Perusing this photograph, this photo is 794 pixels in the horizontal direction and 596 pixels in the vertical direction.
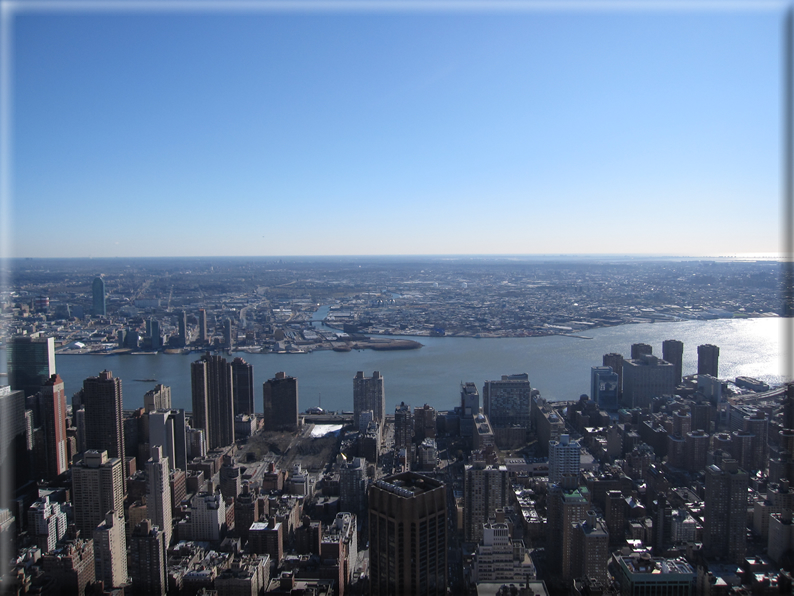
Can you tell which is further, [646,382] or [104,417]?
[646,382]

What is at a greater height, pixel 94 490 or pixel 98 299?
pixel 98 299

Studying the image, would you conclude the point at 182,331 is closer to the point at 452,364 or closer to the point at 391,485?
the point at 452,364

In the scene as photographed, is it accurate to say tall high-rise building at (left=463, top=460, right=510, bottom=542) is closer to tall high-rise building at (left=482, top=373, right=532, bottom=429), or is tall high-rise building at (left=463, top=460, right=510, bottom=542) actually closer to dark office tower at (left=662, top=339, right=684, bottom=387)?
tall high-rise building at (left=482, top=373, right=532, bottom=429)

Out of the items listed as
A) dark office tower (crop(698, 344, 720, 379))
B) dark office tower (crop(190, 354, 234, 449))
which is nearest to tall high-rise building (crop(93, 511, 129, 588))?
dark office tower (crop(190, 354, 234, 449))

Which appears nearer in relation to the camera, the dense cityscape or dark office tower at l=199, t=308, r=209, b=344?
the dense cityscape

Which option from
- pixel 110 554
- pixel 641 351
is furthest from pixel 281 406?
pixel 641 351

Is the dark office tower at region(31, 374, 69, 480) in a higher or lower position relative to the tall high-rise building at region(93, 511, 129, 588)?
higher
